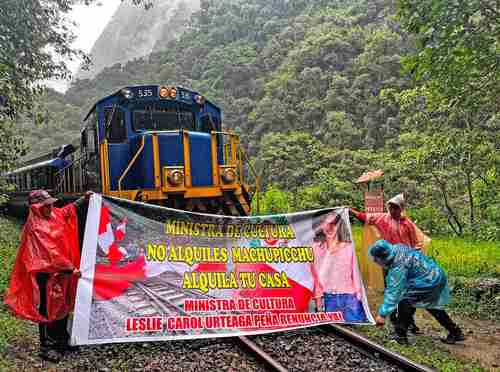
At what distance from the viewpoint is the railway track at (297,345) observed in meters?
4.30

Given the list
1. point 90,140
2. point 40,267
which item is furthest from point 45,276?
point 90,140

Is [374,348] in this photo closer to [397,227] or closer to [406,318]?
[406,318]

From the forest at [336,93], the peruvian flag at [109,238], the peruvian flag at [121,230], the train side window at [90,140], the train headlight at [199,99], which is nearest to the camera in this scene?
the peruvian flag at [109,238]

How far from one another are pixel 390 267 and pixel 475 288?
2.65 metres

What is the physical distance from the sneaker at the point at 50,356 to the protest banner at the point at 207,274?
13.4 inches

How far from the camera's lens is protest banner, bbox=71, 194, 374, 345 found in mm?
4660

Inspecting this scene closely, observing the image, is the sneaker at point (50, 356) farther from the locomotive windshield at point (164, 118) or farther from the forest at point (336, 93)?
the locomotive windshield at point (164, 118)

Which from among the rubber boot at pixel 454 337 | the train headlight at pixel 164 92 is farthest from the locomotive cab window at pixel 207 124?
the rubber boot at pixel 454 337

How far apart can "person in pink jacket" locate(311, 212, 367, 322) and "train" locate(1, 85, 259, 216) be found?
3221 millimetres

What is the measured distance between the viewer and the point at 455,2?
17.6 ft

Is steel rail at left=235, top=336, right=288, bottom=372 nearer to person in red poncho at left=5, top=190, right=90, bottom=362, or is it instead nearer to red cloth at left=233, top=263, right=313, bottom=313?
red cloth at left=233, top=263, right=313, bottom=313

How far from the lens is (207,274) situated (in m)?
5.23

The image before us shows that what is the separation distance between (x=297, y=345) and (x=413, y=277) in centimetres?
150

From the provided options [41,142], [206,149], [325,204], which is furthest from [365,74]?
[41,142]
